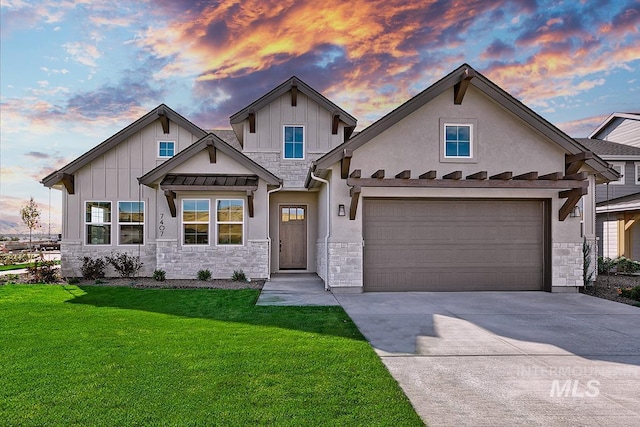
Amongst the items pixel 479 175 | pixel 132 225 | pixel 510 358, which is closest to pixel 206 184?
pixel 132 225

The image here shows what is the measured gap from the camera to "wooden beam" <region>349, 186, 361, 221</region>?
987cm

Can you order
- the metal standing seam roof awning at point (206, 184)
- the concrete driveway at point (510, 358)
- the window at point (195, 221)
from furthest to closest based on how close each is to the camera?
1. the window at point (195, 221)
2. the metal standing seam roof awning at point (206, 184)
3. the concrete driveway at point (510, 358)

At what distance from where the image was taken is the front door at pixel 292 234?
15047mm

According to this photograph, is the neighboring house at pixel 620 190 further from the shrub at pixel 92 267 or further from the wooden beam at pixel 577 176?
the shrub at pixel 92 267

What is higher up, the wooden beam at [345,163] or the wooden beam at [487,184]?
the wooden beam at [345,163]

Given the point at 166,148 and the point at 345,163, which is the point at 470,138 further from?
the point at 166,148

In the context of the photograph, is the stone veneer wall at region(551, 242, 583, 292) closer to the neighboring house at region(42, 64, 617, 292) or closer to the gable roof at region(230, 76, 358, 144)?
the neighboring house at region(42, 64, 617, 292)

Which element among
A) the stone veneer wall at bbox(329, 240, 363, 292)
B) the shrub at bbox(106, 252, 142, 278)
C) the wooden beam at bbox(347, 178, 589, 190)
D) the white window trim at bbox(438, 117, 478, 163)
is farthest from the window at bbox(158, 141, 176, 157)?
the white window trim at bbox(438, 117, 478, 163)

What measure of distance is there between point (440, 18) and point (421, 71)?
107 inches

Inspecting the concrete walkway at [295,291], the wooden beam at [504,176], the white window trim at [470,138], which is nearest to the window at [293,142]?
the concrete walkway at [295,291]

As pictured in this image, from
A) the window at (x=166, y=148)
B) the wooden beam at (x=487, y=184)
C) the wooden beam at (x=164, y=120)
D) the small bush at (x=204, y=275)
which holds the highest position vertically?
the wooden beam at (x=164, y=120)

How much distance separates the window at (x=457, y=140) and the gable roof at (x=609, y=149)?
497 inches

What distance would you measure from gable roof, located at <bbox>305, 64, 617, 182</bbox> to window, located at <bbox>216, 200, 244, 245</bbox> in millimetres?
3617

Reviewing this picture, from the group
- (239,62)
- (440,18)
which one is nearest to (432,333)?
(440,18)
